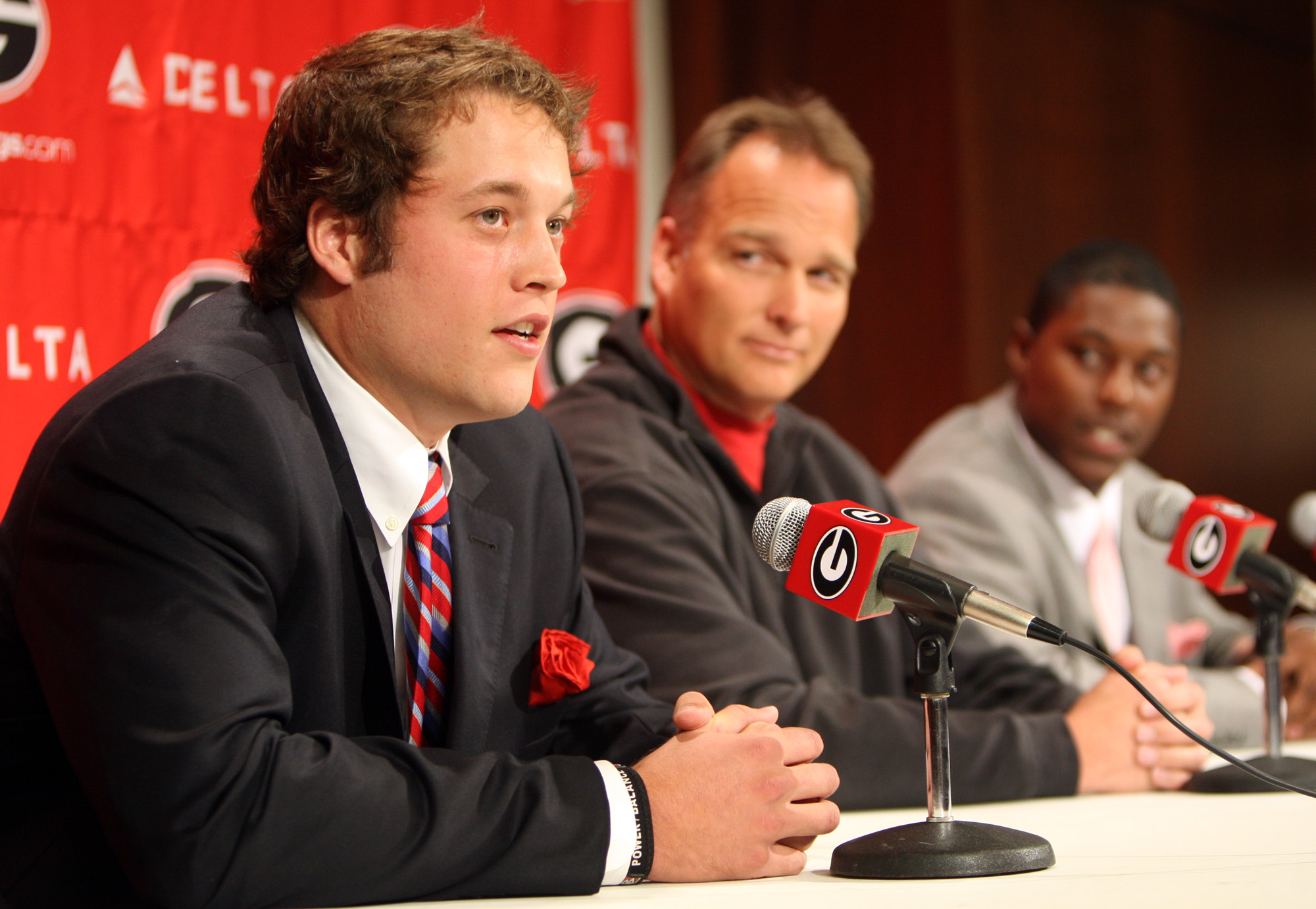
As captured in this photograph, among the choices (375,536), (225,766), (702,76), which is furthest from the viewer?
(702,76)

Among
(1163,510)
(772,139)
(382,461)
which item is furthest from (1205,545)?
(382,461)

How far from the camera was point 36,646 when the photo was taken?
1.18 metres

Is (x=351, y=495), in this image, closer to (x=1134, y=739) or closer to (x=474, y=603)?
(x=474, y=603)

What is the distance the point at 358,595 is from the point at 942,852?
2.10 ft

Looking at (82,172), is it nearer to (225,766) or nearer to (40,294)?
(40,294)

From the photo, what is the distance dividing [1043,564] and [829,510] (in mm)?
1678

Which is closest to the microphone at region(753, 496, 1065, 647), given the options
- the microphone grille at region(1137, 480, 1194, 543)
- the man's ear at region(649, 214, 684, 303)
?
the microphone grille at region(1137, 480, 1194, 543)

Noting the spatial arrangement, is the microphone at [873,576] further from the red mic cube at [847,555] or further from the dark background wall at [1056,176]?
the dark background wall at [1056,176]

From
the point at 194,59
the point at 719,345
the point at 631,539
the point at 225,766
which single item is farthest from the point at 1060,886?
the point at 194,59

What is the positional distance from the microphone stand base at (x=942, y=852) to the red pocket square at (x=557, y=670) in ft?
1.31

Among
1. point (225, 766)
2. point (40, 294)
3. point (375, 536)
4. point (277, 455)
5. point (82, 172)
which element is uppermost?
point (82, 172)

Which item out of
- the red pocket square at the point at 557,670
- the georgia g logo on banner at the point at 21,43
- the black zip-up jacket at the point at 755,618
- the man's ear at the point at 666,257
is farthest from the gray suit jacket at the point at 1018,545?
the georgia g logo on banner at the point at 21,43

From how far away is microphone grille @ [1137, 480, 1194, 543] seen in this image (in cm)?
213

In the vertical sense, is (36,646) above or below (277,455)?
below
